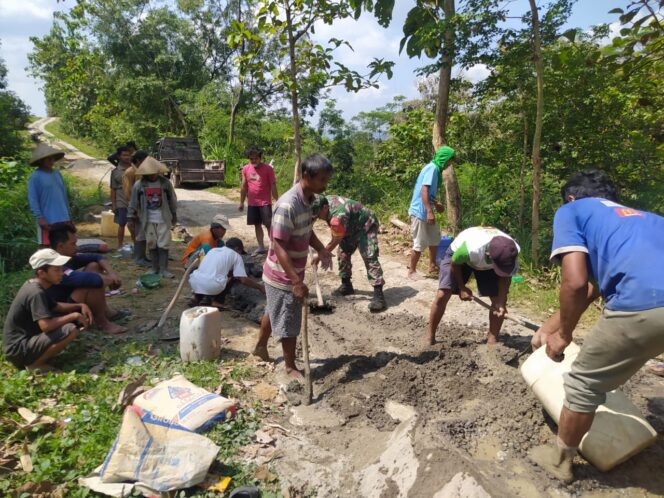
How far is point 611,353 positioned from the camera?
2.25m

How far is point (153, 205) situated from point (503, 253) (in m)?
4.55

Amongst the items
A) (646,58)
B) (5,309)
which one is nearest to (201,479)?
(5,309)

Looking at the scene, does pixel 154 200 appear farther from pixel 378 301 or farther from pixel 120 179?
pixel 378 301

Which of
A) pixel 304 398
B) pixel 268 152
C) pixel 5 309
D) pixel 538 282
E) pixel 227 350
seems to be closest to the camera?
pixel 304 398

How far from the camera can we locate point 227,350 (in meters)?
4.46

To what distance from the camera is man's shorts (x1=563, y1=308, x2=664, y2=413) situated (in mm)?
2146

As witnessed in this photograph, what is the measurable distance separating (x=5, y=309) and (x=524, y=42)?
6.88 m

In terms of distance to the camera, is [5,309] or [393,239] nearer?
[5,309]

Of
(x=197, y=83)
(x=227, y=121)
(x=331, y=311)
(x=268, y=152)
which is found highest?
(x=197, y=83)

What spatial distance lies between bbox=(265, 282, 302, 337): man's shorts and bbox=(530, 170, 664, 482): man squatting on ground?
74.4 inches

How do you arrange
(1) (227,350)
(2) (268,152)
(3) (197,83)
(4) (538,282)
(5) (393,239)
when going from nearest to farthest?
1. (1) (227,350)
2. (4) (538,282)
3. (5) (393,239)
4. (2) (268,152)
5. (3) (197,83)

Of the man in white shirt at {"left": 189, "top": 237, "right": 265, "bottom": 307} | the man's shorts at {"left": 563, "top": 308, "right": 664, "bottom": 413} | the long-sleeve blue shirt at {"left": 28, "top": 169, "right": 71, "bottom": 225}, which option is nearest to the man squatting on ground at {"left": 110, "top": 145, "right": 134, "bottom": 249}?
the long-sleeve blue shirt at {"left": 28, "top": 169, "right": 71, "bottom": 225}

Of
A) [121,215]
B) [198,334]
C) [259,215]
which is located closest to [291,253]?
[198,334]

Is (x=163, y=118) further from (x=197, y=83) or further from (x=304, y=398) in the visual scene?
(x=304, y=398)
